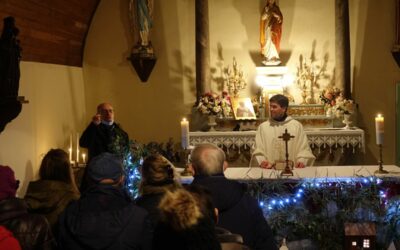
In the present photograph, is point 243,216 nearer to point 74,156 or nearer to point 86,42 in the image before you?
point 74,156

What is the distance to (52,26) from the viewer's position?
9.71m

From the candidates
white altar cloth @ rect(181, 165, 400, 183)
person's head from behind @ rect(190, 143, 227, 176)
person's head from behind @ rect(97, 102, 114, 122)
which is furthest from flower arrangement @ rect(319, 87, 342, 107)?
person's head from behind @ rect(190, 143, 227, 176)

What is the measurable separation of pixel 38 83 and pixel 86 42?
2.42 m

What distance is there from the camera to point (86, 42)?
1150 cm

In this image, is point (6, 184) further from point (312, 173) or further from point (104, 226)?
point (312, 173)

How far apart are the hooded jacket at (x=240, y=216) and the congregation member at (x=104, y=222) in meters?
0.51

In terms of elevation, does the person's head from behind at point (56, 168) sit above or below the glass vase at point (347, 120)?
below

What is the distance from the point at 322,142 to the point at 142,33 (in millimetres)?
3615

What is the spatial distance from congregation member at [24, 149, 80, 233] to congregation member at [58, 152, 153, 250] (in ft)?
3.27

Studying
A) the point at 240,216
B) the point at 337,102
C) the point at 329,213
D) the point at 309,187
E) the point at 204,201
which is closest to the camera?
the point at 204,201

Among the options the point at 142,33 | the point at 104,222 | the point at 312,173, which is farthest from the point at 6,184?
the point at 142,33

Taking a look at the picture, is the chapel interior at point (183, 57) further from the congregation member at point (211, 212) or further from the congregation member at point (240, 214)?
the congregation member at point (211, 212)

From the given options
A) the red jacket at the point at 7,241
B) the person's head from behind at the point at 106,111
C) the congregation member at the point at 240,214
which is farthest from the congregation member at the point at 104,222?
the person's head from behind at the point at 106,111

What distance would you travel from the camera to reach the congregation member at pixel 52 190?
13.5 feet
